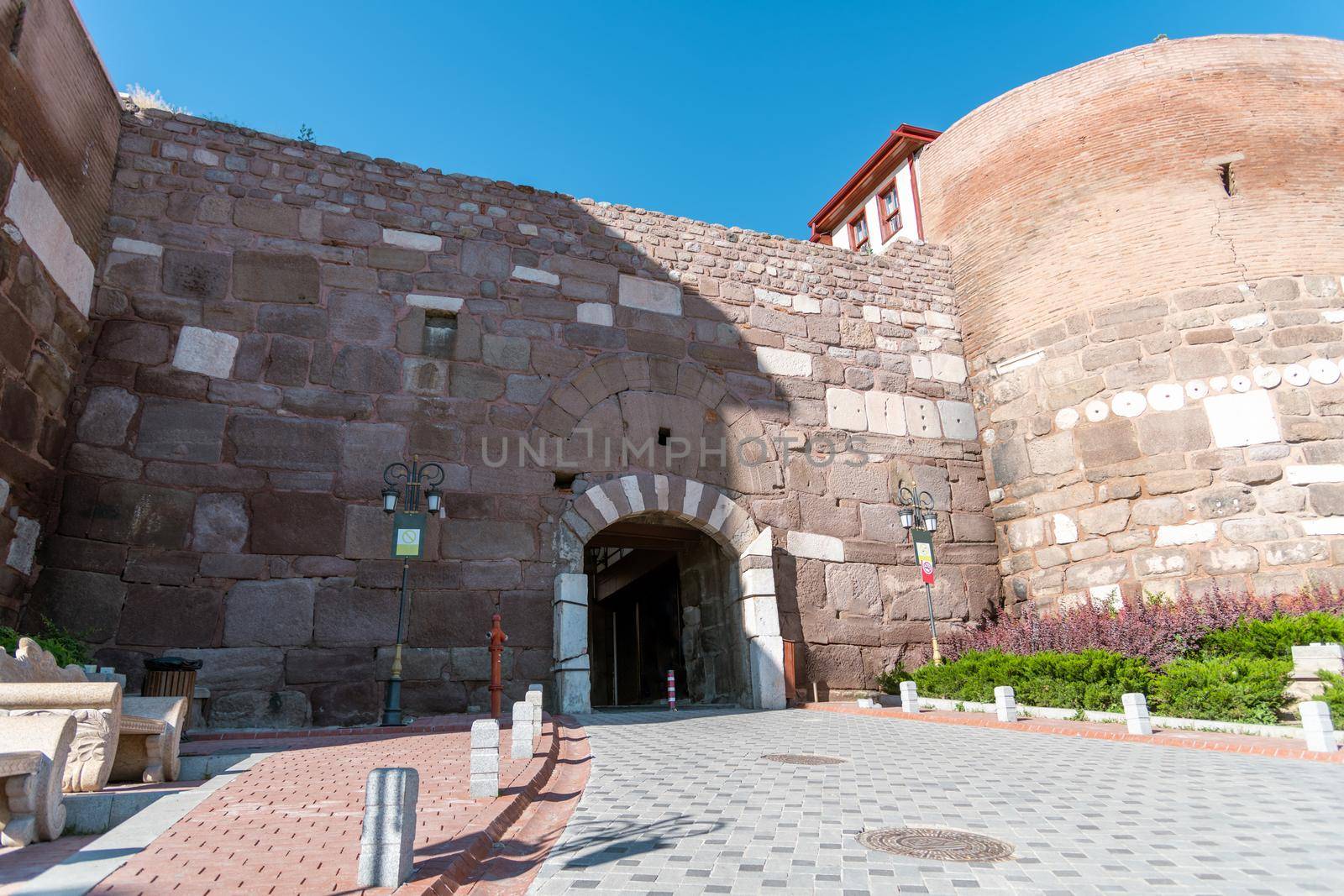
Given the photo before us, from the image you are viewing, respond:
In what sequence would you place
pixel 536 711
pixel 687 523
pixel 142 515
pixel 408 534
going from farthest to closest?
pixel 687 523, pixel 408 534, pixel 142 515, pixel 536 711

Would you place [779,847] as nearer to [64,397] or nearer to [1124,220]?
[64,397]

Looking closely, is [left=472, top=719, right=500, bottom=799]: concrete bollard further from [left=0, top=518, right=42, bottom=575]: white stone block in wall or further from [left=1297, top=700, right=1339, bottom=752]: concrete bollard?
[left=0, top=518, right=42, bottom=575]: white stone block in wall

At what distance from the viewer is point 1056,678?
25.0 ft

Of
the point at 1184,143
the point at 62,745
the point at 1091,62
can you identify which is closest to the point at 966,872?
the point at 62,745

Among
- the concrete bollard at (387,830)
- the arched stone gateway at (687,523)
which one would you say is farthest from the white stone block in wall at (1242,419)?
the concrete bollard at (387,830)

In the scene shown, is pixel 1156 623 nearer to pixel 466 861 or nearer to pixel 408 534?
pixel 408 534

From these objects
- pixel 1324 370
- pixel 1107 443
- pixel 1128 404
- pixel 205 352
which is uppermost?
pixel 205 352

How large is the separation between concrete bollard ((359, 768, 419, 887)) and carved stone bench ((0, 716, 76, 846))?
1491 millimetres

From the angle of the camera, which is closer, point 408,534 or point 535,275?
point 408,534

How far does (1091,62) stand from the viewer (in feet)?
36.8

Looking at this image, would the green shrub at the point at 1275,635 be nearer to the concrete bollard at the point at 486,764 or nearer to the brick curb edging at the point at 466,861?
the brick curb edging at the point at 466,861

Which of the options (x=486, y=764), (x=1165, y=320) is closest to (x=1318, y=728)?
(x=486, y=764)

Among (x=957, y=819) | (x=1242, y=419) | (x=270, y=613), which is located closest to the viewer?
(x=957, y=819)

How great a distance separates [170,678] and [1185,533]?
9.78 meters
